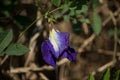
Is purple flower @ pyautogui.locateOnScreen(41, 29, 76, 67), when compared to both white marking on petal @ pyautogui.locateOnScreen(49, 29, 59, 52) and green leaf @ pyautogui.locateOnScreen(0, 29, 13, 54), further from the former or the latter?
green leaf @ pyautogui.locateOnScreen(0, 29, 13, 54)

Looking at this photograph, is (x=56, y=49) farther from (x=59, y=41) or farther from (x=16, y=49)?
(x=16, y=49)

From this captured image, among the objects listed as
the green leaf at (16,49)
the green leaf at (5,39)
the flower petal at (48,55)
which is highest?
the green leaf at (5,39)

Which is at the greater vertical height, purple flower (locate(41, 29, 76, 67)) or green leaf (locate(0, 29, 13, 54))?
green leaf (locate(0, 29, 13, 54))

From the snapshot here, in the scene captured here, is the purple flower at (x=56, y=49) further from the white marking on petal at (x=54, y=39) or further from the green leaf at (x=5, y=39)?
the green leaf at (x=5, y=39)

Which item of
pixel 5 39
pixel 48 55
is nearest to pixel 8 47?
pixel 5 39

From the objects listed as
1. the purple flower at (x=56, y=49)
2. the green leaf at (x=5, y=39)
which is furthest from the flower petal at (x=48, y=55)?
the green leaf at (x=5, y=39)

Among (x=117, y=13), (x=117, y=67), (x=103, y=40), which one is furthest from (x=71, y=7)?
(x=103, y=40)

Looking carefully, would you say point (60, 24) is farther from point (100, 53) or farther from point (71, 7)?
point (71, 7)

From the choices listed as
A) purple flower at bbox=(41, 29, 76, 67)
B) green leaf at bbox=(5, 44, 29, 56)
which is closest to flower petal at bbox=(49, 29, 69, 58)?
purple flower at bbox=(41, 29, 76, 67)
